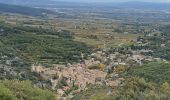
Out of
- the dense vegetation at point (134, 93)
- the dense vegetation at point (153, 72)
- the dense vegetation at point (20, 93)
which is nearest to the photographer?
the dense vegetation at point (20, 93)

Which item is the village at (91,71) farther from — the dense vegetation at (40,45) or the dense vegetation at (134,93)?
the dense vegetation at (134,93)

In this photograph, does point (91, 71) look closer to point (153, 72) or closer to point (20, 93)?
point (153, 72)

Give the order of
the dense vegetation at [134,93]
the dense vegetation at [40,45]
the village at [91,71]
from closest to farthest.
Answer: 1. the dense vegetation at [134,93]
2. the village at [91,71]
3. the dense vegetation at [40,45]

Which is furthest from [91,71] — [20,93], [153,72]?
[20,93]

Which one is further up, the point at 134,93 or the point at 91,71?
the point at 134,93

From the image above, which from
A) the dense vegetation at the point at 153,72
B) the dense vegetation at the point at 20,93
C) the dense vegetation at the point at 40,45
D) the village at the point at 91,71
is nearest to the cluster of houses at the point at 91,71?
the village at the point at 91,71

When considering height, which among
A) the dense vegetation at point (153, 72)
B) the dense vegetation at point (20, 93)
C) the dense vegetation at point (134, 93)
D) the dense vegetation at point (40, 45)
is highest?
the dense vegetation at point (20, 93)

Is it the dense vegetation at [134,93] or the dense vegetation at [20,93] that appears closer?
the dense vegetation at [20,93]

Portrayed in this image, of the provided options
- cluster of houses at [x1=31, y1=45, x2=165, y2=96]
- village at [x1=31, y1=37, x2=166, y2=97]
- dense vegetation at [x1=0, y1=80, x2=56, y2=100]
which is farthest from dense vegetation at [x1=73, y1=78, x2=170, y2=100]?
cluster of houses at [x1=31, y1=45, x2=165, y2=96]

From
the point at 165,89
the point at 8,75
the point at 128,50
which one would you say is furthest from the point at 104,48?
the point at 165,89
